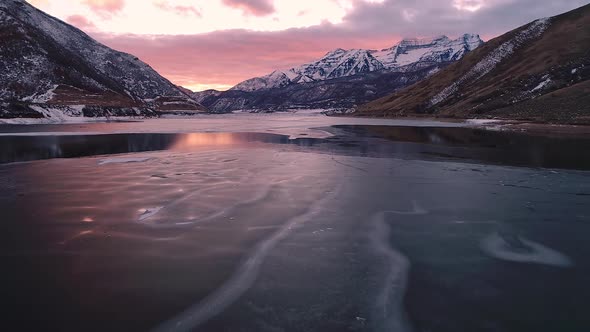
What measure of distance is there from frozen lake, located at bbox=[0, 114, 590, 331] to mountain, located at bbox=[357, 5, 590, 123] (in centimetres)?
6877

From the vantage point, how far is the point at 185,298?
25.0ft

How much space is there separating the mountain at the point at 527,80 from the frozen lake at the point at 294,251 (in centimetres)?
6877

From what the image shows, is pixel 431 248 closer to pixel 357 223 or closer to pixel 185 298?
pixel 357 223

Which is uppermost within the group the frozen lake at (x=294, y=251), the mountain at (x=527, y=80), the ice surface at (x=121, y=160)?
the mountain at (x=527, y=80)

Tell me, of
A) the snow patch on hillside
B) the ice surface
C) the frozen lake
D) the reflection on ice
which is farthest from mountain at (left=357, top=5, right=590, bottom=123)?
the ice surface

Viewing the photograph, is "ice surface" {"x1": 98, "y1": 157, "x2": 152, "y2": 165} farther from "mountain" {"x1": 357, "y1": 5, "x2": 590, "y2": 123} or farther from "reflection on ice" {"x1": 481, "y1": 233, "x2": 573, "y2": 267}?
"mountain" {"x1": 357, "y1": 5, "x2": 590, "y2": 123}

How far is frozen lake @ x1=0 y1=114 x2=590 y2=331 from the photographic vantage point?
7.09m

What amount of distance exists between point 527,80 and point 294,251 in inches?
6091

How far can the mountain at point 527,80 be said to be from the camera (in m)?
90.6

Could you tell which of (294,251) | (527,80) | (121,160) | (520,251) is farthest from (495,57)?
(294,251)

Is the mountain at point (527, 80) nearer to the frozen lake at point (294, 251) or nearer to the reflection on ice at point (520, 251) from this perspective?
the frozen lake at point (294, 251)

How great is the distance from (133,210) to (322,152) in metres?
19.9

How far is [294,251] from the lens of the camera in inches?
403

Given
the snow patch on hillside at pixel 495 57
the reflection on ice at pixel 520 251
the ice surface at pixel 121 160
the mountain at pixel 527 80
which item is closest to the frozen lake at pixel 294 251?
the reflection on ice at pixel 520 251
